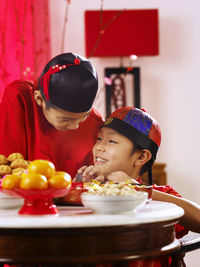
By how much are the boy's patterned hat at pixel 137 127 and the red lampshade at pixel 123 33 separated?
76.4 inches

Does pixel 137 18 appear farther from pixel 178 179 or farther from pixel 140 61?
pixel 178 179

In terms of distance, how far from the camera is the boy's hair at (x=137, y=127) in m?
1.97

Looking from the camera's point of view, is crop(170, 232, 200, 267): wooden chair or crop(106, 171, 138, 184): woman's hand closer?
crop(170, 232, 200, 267): wooden chair

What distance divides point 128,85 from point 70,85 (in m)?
2.14

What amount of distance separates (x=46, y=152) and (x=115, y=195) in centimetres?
89

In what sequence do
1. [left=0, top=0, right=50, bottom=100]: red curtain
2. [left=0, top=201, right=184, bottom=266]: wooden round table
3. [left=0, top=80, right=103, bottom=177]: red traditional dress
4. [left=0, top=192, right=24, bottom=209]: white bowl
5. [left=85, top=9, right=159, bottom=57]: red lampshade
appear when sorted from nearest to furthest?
[left=0, top=201, right=184, bottom=266]: wooden round table < [left=0, top=192, right=24, bottom=209]: white bowl < [left=0, top=80, right=103, bottom=177]: red traditional dress < [left=0, top=0, right=50, bottom=100]: red curtain < [left=85, top=9, right=159, bottom=57]: red lampshade

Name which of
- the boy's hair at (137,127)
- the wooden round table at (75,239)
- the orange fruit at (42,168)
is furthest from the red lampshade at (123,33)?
the wooden round table at (75,239)

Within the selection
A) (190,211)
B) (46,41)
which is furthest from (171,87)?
(190,211)

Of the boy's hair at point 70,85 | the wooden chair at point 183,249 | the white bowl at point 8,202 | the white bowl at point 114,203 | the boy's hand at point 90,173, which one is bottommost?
the wooden chair at point 183,249

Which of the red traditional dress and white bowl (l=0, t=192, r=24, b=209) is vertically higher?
the red traditional dress

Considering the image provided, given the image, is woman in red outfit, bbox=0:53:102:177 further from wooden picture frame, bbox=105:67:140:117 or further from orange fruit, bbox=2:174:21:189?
wooden picture frame, bbox=105:67:140:117

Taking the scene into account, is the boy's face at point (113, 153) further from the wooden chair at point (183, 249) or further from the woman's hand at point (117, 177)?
the wooden chair at point (183, 249)

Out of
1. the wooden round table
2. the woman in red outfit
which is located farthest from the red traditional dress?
the wooden round table

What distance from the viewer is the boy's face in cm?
197
